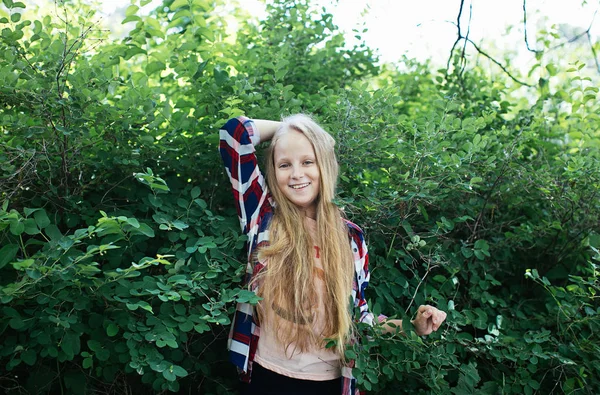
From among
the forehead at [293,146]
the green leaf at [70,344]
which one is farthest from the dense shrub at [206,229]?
the forehead at [293,146]

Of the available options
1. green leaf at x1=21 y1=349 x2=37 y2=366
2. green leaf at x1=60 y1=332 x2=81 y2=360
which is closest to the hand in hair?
green leaf at x1=60 y1=332 x2=81 y2=360

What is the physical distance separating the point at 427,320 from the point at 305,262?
20.1 inches

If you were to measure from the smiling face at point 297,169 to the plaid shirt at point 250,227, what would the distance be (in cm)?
9

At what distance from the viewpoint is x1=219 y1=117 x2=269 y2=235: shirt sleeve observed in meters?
2.33

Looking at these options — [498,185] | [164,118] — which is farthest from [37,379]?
[498,185]

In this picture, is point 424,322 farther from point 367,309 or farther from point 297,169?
point 297,169

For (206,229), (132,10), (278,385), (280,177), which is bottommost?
(278,385)

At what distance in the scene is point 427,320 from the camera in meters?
2.20

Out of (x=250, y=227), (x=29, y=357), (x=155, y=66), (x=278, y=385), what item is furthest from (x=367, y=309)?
(x=155, y=66)

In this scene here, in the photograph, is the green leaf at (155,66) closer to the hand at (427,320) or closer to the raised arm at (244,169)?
the raised arm at (244,169)

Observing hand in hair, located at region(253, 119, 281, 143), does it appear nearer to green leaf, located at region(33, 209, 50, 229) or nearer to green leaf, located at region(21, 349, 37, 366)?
green leaf, located at region(33, 209, 50, 229)

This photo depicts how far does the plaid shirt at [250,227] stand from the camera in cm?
222

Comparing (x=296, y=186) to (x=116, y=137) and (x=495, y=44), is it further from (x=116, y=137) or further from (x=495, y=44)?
(x=495, y=44)

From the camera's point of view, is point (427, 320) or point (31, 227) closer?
point (31, 227)
